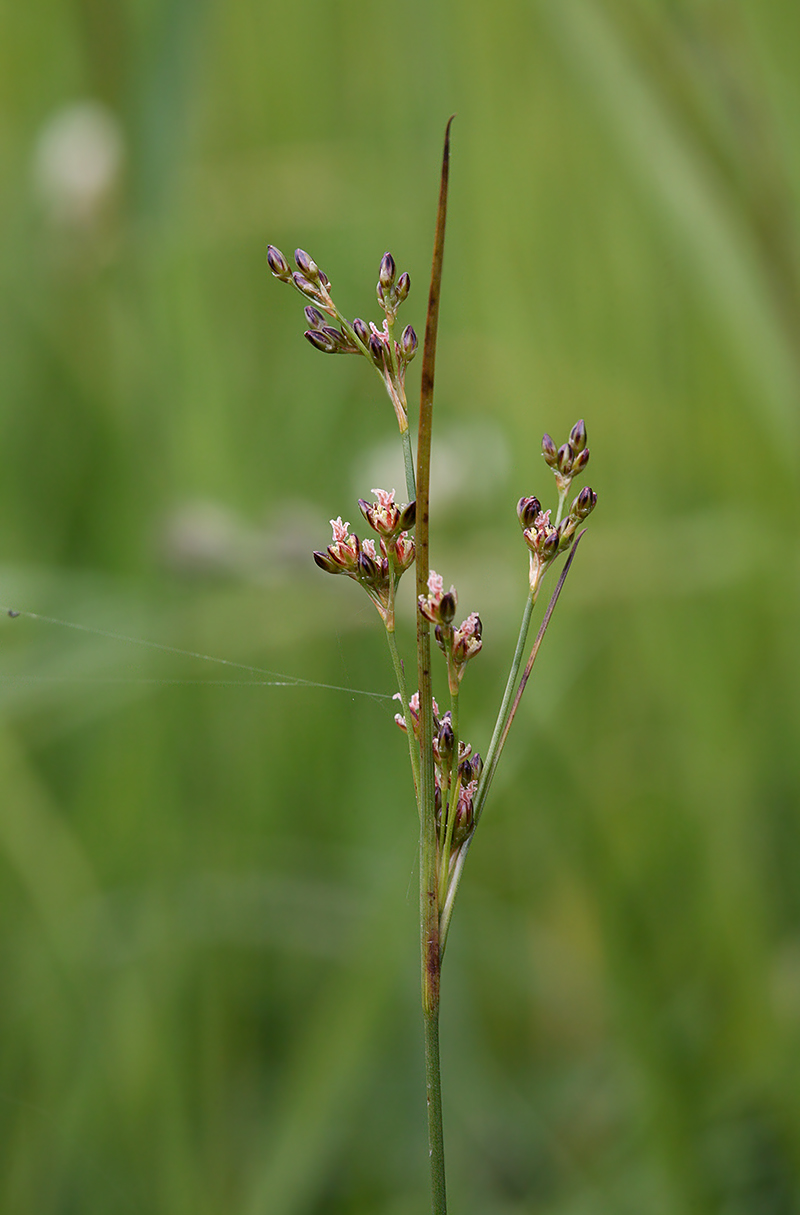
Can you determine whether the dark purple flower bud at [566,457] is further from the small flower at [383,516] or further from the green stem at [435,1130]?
the green stem at [435,1130]

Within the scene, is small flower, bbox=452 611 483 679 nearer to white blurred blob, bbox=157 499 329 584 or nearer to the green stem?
the green stem

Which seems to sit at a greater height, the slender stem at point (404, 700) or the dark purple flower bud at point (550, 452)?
the dark purple flower bud at point (550, 452)

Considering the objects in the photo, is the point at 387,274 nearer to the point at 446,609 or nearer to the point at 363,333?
the point at 363,333

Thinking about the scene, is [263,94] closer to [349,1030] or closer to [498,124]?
[498,124]

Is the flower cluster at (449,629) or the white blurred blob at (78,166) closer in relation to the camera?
the flower cluster at (449,629)

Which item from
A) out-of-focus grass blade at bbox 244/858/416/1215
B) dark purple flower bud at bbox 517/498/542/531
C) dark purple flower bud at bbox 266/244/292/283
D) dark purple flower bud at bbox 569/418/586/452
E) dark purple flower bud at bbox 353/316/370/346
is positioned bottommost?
out-of-focus grass blade at bbox 244/858/416/1215

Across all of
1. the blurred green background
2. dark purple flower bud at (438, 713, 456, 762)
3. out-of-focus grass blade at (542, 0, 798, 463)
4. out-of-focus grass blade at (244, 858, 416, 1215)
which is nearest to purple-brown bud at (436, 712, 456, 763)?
dark purple flower bud at (438, 713, 456, 762)

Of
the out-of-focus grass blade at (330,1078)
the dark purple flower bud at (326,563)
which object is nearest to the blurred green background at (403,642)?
the out-of-focus grass blade at (330,1078)
